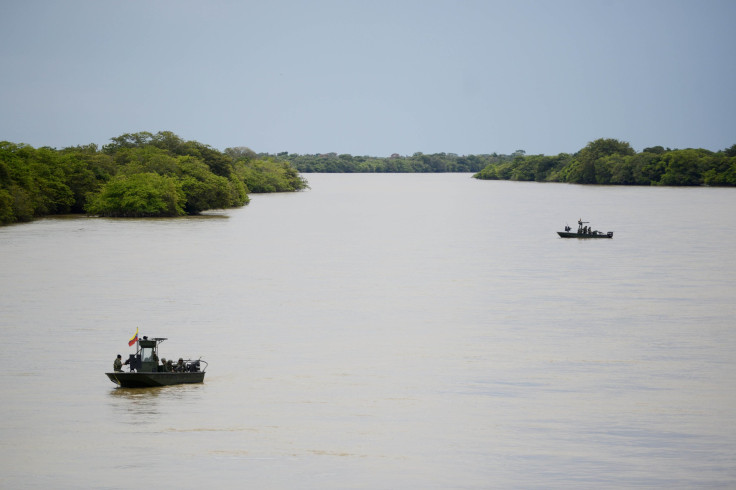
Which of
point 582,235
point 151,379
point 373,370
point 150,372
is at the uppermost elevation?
point 582,235

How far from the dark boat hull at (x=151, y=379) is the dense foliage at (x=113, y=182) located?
169 feet

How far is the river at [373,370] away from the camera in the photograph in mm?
17062

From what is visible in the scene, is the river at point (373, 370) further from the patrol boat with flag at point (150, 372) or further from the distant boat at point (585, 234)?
the distant boat at point (585, 234)

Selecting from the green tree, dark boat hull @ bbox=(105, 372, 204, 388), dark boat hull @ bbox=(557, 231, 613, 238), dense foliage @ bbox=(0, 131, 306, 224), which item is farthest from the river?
the green tree

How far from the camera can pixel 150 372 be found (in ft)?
71.9

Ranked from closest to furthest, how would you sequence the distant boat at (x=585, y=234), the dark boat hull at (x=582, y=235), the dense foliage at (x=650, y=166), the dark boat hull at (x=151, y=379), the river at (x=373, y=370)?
the river at (x=373, y=370) < the dark boat hull at (x=151, y=379) < the dark boat hull at (x=582, y=235) < the distant boat at (x=585, y=234) < the dense foliage at (x=650, y=166)

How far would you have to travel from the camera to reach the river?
1706 centimetres

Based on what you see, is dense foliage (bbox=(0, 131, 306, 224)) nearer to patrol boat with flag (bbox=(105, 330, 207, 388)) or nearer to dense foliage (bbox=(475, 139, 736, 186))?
patrol boat with flag (bbox=(105, 330, 207, 388))

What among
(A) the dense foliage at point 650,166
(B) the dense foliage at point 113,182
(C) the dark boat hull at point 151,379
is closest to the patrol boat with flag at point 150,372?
(C) the dark boat hull at point 151,379

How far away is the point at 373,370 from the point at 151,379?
6.08 meters

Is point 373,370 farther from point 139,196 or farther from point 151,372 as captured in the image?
point 139,196

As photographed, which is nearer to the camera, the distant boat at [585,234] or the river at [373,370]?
the river at [373,370]

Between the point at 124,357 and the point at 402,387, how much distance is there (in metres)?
8.31

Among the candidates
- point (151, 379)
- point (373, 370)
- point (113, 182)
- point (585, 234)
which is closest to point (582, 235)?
point (585, 234)
